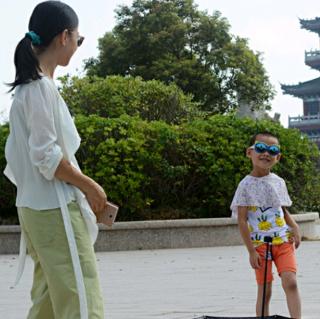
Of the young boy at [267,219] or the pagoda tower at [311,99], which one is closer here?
the young boy at [267,219]

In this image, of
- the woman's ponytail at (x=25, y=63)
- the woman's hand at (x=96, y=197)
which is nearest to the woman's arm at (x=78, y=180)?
the woman's hand at (x=96, y=197)

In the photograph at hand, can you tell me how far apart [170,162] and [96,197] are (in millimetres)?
13874

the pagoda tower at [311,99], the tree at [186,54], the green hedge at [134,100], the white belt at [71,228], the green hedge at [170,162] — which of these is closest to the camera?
the white belt at [71,228]

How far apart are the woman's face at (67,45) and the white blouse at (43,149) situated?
137 millimetres

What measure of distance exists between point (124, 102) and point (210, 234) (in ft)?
25.1

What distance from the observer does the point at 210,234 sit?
17.7m

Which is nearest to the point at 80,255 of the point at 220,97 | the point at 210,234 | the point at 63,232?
the point at 63,232

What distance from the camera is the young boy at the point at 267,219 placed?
6.61m

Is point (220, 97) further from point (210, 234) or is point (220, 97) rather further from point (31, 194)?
point (31, 194)

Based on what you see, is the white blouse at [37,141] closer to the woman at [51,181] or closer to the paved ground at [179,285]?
the woman at [51,181]

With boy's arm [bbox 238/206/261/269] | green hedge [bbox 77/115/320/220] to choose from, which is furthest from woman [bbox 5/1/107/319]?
green hedge [bbox 77/115/320/220]

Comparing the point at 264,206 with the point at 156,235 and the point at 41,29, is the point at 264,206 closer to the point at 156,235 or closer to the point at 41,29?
the point at 41,29

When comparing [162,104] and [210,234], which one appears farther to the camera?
[162,104]

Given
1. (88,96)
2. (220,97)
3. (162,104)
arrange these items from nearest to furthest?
1. (162,104)
2. (88,96)
3. (220,97)
